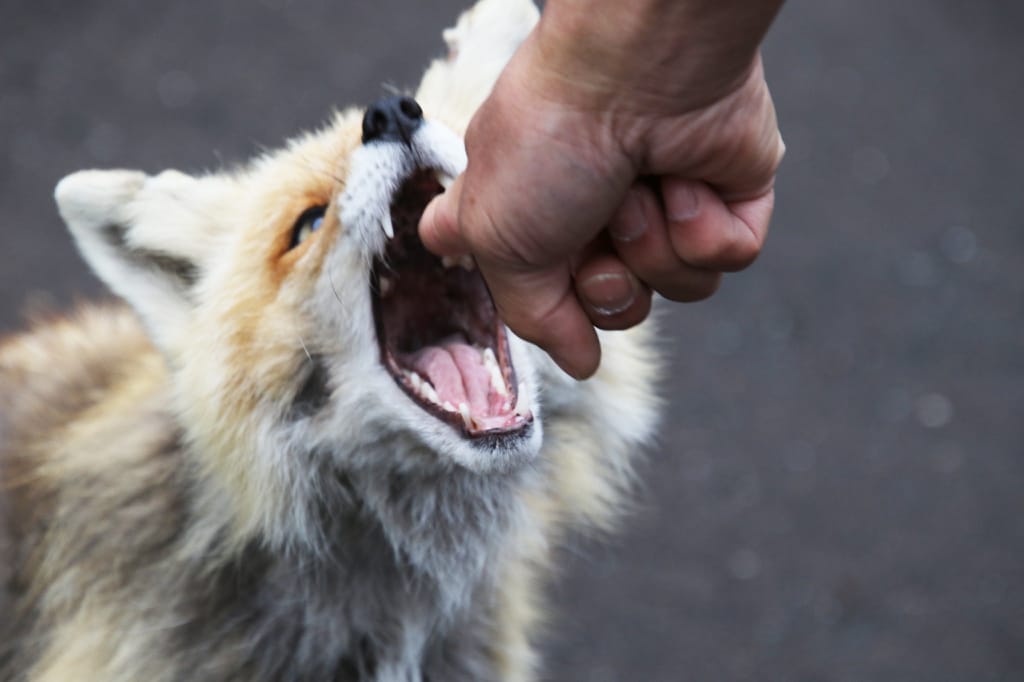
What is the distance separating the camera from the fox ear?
8.48 feet

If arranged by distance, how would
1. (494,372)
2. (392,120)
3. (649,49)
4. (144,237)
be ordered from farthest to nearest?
(144,237), (494,372), (392,120), (649,49)

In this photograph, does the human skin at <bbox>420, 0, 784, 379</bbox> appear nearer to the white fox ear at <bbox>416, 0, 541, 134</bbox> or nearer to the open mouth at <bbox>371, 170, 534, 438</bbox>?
the open mouth at <bbox>371, 170, 534, 438</bbox>

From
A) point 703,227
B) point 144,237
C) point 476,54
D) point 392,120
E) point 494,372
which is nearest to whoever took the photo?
point 703,227

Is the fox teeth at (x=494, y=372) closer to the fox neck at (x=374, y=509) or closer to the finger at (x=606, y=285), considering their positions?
the fox neck at (x=374, y=509)

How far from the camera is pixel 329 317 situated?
2.35 metres

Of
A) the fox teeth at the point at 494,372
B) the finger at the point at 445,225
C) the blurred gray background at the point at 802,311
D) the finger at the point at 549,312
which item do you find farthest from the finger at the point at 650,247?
the blurred gray background at the point at 802,311

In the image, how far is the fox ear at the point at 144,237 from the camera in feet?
8.48

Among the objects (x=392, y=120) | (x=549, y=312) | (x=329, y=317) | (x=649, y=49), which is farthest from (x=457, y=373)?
(x=649, y=49)

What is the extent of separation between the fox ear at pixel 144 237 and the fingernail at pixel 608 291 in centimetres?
124

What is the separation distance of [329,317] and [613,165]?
3.24ft

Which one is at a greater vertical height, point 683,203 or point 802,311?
point 683,203

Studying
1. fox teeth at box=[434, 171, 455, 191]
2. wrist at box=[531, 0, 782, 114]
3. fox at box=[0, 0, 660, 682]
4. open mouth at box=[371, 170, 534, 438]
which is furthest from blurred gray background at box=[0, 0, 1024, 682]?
wrist at box=[531, 0, 782, 114]

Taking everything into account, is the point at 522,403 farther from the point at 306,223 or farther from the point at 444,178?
the point at 306,223

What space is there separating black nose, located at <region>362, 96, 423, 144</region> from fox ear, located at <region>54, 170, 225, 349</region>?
0.67 meters
